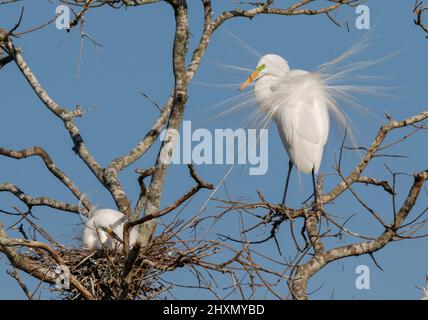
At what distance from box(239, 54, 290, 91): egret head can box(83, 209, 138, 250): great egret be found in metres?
2.02

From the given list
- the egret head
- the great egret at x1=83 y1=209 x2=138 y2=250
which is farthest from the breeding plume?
the great egret at x1=83 y1=209 x2=138 y2=250

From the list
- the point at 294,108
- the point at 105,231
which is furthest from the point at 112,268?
the point at 294,108

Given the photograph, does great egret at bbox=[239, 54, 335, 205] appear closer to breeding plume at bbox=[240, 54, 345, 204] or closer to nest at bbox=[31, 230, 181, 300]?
breeding plume at bbox=[240, 54, 345, 204]

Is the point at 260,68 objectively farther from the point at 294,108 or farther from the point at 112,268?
the point at 112,268

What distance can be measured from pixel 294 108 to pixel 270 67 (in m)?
0.41

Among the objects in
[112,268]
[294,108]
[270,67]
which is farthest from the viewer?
[270,67]

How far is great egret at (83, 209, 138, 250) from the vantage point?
6.11m

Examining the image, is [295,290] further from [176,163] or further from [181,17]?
[181,17]

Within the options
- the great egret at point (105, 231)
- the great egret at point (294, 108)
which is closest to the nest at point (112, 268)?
the great egret at point (105, 231)

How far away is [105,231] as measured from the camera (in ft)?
20.0

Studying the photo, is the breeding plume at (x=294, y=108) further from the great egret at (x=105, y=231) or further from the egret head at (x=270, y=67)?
the great egret at (x=105, y=231)
